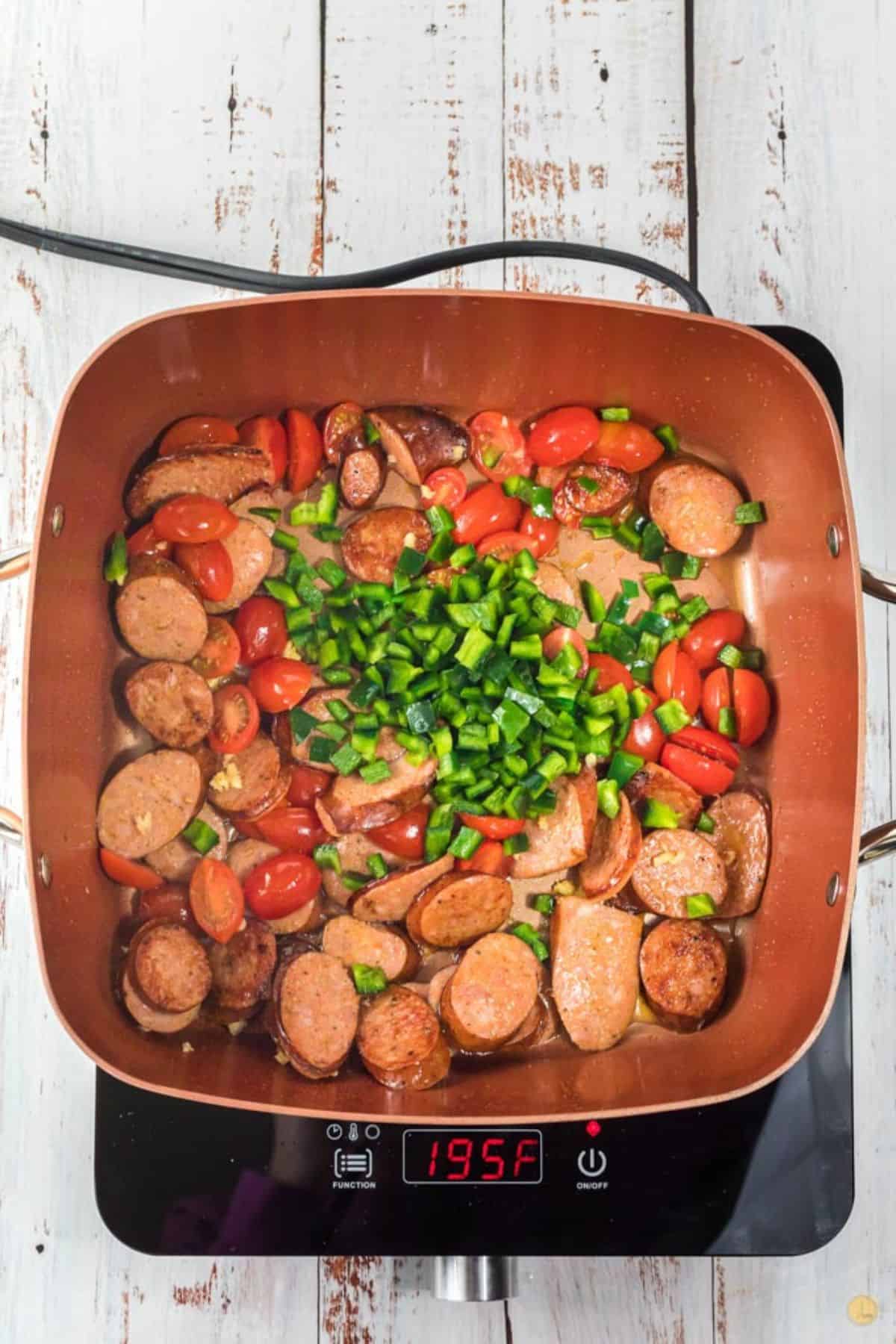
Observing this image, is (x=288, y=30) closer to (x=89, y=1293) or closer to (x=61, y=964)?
(x=61, y=964)

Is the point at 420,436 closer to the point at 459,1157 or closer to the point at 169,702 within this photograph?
the point at 169,702

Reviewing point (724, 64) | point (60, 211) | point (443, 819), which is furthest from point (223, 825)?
point (724, 64)

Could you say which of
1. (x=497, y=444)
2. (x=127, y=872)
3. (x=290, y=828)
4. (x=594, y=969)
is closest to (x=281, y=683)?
(x=290, y=828)

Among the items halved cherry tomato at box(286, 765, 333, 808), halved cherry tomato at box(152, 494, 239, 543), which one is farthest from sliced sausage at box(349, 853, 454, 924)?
halved cherry tomato at box(152, 494, 239, 543)

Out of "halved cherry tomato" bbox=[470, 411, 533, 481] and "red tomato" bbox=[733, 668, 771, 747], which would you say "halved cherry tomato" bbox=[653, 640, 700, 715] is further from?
"halved cherry tomato" bbox=[470, 411, 533, 481]

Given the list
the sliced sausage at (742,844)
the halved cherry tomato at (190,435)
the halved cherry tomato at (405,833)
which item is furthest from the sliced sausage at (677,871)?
the halved cherry tomato at (190,435)

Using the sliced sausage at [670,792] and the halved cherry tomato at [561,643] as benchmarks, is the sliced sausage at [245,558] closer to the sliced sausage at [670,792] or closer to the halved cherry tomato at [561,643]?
the halved cherry tomato at [561,643]

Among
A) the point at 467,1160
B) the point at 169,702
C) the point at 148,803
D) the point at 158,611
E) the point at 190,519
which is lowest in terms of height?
the point at 467,1160
